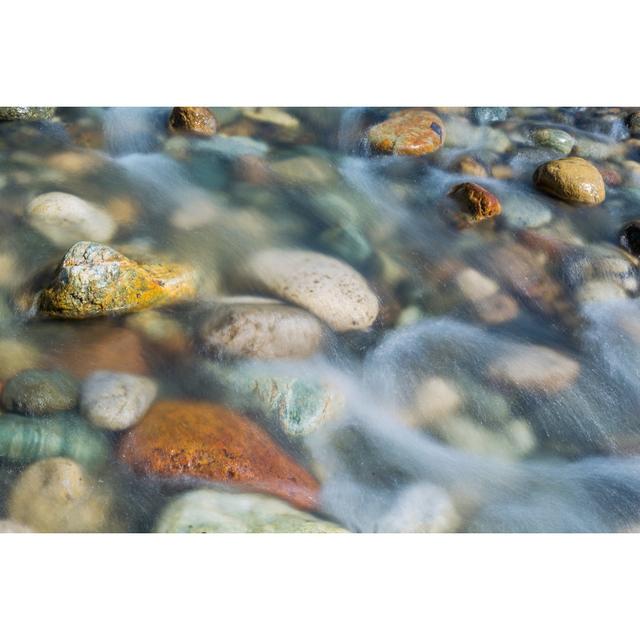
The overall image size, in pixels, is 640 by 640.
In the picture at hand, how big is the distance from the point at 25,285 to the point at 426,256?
2256 mm

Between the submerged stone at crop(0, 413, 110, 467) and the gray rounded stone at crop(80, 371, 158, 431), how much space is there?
2.4 inches

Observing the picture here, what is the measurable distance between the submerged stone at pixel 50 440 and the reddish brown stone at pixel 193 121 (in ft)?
9.14

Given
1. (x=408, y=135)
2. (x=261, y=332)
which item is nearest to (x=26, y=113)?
(x=408, y=135)

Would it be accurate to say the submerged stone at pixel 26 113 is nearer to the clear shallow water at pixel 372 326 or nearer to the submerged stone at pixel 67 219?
the clear shallow water at pixel 372 326

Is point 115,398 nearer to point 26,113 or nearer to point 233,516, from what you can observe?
point 233,516

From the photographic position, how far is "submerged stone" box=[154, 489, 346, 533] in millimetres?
2229

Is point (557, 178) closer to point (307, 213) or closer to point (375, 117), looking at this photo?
point (375, 117)

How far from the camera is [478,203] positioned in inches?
161

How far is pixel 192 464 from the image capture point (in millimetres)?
2373

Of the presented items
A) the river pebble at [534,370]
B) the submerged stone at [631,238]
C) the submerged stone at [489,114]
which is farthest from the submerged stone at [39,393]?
the submerged stone at [489,114]

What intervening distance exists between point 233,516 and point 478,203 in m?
2.73

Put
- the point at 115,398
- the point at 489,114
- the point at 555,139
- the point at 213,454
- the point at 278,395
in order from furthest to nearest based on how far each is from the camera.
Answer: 1. the point at 489,114
2. the point at 555,139
3. the point at 278,395
4. the point at 115,398
5. the point at 213,454

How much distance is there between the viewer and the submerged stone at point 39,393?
2.54m

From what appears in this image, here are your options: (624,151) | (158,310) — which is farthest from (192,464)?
(624,151)
